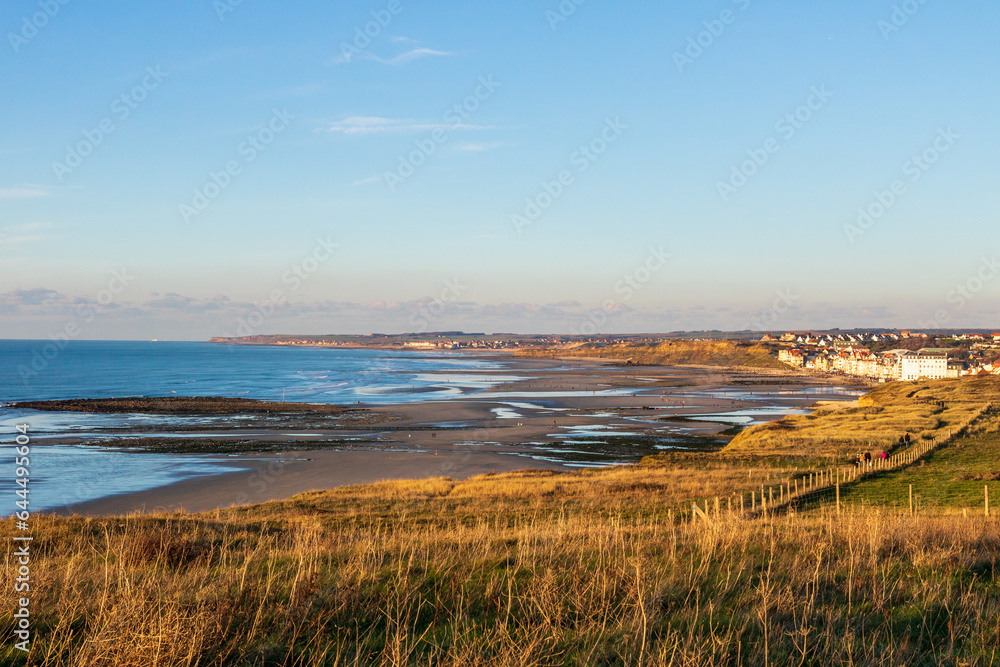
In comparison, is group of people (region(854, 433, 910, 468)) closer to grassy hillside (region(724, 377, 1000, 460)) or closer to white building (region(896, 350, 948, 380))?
grassy hillside (region(724, 377, 1000, 460))

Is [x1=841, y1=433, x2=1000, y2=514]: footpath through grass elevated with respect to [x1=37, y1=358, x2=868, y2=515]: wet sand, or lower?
elevated

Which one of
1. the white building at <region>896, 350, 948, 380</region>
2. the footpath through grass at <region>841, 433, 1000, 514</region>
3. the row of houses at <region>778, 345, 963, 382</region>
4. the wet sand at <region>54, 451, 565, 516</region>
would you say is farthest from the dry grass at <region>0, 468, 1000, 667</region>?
the white building at <region>896, 350, 948, 380</region>

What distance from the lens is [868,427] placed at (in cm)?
5094

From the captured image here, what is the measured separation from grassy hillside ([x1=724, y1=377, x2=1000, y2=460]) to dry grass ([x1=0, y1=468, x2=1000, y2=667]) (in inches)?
1320

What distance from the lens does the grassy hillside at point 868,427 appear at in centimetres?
4384

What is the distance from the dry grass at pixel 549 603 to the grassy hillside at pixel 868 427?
33.5 m

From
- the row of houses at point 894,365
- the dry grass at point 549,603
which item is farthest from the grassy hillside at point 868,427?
the row of houses at point 894,365

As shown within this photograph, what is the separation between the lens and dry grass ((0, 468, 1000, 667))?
5.31 m

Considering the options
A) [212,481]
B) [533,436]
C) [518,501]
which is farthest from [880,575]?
[533,436]

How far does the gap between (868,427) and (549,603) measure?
169ft

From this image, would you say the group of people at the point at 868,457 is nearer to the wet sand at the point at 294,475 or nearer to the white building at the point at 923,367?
the wet sand at the point at 294,475

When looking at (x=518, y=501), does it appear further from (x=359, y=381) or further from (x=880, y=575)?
(x=359, y=381)

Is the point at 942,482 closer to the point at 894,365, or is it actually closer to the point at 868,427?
the point at 868,427

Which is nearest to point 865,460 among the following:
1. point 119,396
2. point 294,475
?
point 294,475
